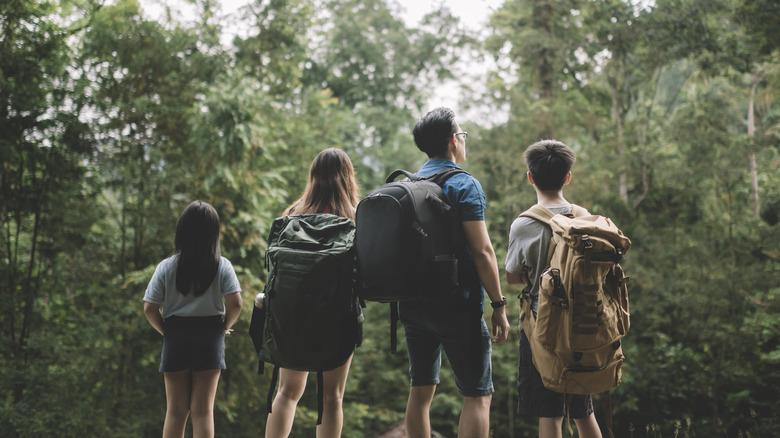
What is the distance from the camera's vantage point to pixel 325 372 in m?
2.57

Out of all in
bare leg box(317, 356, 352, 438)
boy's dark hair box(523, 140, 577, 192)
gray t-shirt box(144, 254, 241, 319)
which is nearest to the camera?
boy's dark hair box(523, 140, 577, 192)

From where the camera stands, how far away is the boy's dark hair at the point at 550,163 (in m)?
2.34

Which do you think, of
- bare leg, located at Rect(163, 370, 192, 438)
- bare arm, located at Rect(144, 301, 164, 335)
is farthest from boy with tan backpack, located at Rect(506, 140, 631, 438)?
bare arm, located at Rect(144, 301, 164, 335)

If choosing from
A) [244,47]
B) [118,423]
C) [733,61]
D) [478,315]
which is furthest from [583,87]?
[118,423]

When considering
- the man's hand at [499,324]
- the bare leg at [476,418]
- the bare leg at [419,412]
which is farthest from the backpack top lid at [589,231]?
the bare leg at [419,412]

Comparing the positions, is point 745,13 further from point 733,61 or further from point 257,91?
point 257,91

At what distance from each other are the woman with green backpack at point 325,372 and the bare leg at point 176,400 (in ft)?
1.69

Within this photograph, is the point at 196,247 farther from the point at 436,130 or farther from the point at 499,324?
the point at 499,324

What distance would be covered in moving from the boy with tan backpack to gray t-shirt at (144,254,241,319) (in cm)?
159

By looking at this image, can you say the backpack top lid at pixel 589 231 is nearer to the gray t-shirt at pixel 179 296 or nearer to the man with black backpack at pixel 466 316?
the man with black backpack at pixel 466 316

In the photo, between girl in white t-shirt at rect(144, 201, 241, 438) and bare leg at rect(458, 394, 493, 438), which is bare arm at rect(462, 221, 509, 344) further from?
girl in white t-shirt at rect(144, 201, 241, 438)

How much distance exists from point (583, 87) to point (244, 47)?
18.5ft

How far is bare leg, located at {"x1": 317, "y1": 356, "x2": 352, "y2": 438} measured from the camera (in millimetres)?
2534

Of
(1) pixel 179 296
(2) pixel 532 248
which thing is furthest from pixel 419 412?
(1) pixel 179 296
